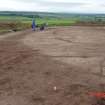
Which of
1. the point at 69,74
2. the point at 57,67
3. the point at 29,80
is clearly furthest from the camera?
the point at 57,67

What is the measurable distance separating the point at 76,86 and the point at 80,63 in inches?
168

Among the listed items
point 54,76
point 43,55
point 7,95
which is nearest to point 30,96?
point 7,95

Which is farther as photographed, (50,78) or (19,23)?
(19,23)

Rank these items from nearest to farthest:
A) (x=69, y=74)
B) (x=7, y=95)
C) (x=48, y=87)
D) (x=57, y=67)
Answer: (x=7, y=95), (x=48, y=87), (x=69, y=74), (x=57, y=67)

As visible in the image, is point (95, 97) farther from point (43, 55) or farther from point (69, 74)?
point (43, 55)

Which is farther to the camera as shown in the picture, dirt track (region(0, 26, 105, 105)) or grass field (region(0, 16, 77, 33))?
grass field (region(0, 16, 77, 33))

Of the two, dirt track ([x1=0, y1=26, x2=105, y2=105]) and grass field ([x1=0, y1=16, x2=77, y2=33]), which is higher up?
dirt track ([x1=0, y1=26, x2=105, y2=105])

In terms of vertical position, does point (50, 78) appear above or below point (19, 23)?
above

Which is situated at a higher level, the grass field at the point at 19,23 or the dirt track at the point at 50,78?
the dirt track at the point at 50,78

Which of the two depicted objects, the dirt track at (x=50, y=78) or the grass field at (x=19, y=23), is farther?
the grass field at (x=19, y=23)

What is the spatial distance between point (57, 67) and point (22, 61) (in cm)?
227

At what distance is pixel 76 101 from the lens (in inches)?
364

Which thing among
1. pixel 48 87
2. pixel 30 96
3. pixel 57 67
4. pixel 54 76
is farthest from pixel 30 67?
pixel 30 96

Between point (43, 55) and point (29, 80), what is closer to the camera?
point (29, 80)
